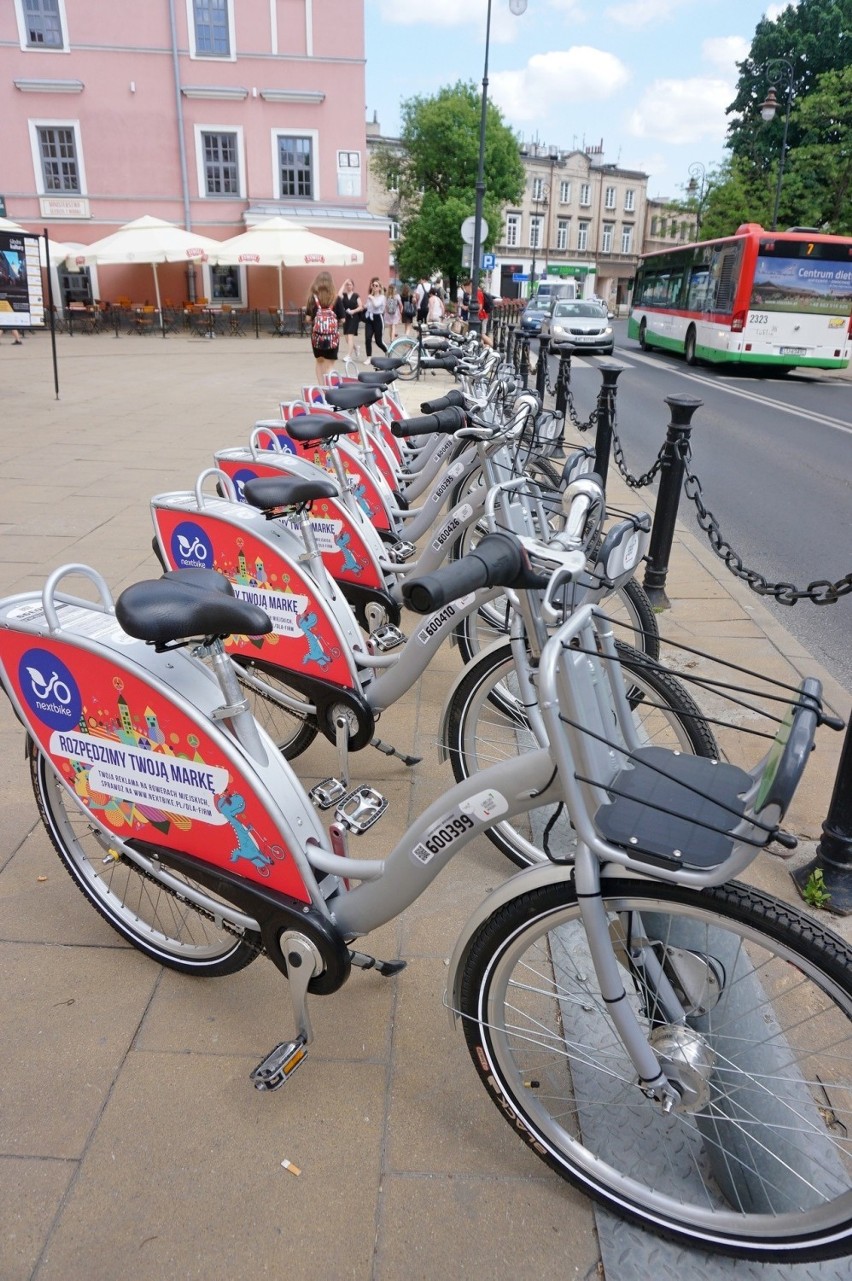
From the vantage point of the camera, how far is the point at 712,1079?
6.10 ft

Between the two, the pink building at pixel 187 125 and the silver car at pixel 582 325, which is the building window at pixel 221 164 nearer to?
the pink building at pixel 187 125

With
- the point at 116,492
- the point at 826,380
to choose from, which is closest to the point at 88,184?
the point at 826,380

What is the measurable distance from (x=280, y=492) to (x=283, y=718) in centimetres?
93

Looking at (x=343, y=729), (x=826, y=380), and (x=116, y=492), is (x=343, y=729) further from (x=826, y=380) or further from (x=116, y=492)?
(x=826, y=380)

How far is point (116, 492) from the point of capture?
25.1 ft

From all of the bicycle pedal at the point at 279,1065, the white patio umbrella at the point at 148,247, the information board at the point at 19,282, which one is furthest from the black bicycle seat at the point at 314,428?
the white patio umbrella at the point at 148,247

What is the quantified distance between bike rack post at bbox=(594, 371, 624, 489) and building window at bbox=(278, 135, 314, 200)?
28274 millimetres

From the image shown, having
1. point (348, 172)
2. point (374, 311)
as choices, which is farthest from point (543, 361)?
point (348, 172)

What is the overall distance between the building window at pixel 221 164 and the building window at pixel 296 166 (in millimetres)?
1461

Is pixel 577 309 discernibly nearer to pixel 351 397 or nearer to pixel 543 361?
pixel 543 361

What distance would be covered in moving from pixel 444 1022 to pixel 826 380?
66.7 feet

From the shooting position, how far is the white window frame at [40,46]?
28.1 metres

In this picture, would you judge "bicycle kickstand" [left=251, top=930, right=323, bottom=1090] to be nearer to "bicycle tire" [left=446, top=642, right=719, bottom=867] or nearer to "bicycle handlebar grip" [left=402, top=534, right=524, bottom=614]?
"bicycle tire" [left=446, top=642, right=719, bottom=867]

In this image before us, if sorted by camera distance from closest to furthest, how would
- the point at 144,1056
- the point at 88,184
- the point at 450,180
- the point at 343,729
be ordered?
the point at 144,1056 < the point at 343,729 < the point at 88,184 < the point at 450,180
